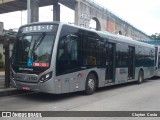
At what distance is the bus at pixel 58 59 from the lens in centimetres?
1057

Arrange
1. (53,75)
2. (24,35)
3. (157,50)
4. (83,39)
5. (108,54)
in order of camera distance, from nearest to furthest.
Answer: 1. (53,75)
2. (24,35)
3. (83,39)
4. (108,54)
5. (157,50)

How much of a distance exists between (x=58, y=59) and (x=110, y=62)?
16.7ft

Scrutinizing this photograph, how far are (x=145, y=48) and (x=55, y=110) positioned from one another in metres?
13.4

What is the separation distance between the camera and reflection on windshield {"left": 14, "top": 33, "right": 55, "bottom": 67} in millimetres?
10695

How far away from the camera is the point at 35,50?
10969 mm

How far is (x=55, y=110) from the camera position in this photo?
9.26 meters

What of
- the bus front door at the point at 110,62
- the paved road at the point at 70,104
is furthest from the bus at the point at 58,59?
the paved road at the point at 70,104

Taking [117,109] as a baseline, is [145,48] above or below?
above

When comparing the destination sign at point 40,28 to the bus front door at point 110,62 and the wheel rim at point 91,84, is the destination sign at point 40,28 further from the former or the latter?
the bus front door at point 110,62

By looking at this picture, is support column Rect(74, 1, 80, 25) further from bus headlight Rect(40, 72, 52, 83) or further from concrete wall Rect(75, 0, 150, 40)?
bus headlight Rect(40, 72, 52, 83)

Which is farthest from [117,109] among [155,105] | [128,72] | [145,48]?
[145,48]

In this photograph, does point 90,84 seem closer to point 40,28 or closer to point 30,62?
point 30,62

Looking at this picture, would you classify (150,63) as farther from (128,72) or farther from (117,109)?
Answer: (117,109)

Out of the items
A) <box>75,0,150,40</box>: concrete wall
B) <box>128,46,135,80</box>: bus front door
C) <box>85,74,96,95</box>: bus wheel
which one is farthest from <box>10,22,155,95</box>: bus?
<box>75,0,150,40</box>: concrete wall
